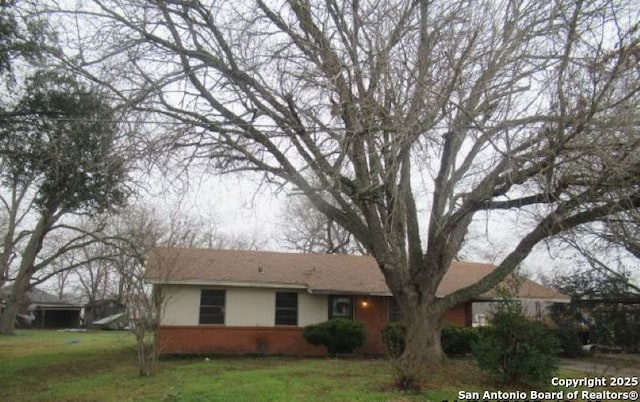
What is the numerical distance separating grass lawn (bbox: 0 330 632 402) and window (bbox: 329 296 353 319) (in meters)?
3.04

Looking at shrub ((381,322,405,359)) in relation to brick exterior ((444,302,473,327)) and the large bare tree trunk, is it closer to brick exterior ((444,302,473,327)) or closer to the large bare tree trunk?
the large bare tree trunk

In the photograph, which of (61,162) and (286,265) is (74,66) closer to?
(61,162)

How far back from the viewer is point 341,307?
21.7 metres

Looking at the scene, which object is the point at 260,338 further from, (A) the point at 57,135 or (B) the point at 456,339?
(A) the point at 57,135

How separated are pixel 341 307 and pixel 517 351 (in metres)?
10.3

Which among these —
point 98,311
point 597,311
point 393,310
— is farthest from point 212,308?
point 98,311

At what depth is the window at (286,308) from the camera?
20844 millimetres

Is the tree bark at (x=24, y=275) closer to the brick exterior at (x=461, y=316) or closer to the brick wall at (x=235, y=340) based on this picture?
the brick wall at (x=235, y=340)

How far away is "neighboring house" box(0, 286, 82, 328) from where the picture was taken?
5053cm

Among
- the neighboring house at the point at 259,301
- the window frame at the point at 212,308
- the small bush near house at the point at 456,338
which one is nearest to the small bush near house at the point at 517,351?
the small bush near house at the point at 456,338

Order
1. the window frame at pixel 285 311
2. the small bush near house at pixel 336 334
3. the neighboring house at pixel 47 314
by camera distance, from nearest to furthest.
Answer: the small bush near house at pixel 336 334
the window frame at pixel 285 311
the neighboring house at pixel 47 314

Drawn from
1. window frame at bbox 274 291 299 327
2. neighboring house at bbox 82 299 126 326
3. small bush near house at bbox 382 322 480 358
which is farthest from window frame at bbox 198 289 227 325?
neighboring house at bbox 82 299 126 326

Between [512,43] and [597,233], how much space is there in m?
6.46

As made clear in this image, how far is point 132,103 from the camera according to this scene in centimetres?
1191
